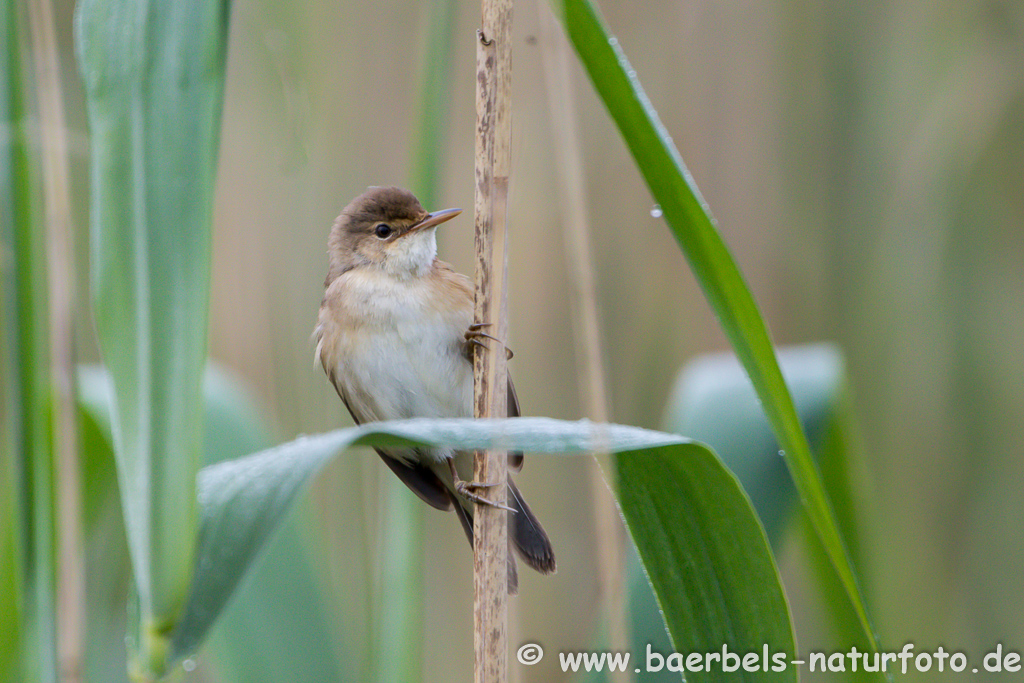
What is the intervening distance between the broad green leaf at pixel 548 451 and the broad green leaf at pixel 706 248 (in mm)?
66

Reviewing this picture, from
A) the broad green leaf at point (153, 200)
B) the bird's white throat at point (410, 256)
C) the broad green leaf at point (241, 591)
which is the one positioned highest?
the bird's white throat at point (410, 256)

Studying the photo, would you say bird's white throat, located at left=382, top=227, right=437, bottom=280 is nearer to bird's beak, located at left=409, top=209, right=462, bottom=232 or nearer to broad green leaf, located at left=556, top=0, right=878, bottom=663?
bird's beak, located at left=409, top=209, right=462, bottom=232

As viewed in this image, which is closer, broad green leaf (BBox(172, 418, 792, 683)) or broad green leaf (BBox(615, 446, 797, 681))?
broad green leaf (BBox(172, 418, 792, 683))

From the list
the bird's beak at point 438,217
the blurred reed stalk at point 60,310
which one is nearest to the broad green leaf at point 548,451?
the blurred reed stalk at point 60,310

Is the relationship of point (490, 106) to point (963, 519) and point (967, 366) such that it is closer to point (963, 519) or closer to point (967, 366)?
point (967, 366)

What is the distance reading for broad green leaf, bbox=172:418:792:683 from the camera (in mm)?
624

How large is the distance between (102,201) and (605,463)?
0.55m

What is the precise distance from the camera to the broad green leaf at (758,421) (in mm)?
1377

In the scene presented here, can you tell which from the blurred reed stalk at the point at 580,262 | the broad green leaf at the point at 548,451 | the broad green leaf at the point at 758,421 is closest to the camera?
the broad green leaf at the point at 548,451

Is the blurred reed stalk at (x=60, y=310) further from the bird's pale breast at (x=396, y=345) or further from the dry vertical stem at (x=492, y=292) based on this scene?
the bird's pale breast at (x=396, y=345)

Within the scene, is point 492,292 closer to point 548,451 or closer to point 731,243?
point 548,451

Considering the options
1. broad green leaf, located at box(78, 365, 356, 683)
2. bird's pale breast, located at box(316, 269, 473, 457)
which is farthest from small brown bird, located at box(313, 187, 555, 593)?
broad green leaf, located at box(78, 365, 356, 683)

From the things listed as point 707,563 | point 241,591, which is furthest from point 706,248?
point 241,591

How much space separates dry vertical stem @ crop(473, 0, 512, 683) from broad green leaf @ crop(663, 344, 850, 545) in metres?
0.41
